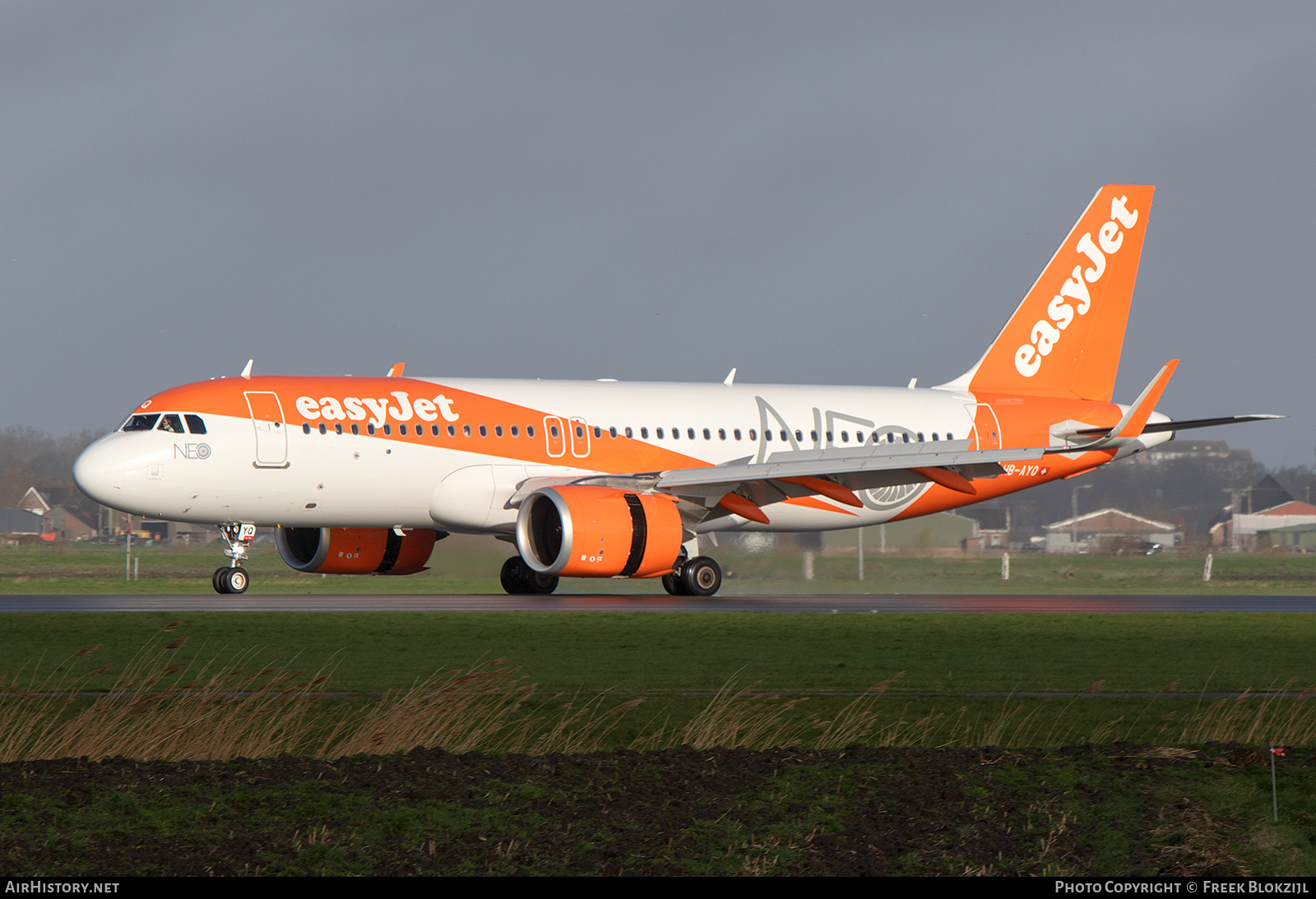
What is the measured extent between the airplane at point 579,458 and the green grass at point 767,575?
1.69m

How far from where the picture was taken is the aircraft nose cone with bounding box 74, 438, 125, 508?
89.6 ft

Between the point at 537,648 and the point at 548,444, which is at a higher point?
the point at 548,444

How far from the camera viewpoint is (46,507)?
7281cm

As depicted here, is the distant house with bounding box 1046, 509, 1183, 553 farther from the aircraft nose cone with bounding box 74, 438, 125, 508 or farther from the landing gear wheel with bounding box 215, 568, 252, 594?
the aircraft nose cone with bounding box 74, 438, 125, 508

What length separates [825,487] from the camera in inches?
1222

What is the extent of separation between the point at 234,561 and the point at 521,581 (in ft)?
18.8

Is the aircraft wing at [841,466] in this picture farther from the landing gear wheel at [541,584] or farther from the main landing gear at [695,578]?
the landing gear wheel at [541,584]

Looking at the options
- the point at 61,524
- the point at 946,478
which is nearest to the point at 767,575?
the point at 946,478

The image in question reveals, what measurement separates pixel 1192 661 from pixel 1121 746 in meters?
8.33

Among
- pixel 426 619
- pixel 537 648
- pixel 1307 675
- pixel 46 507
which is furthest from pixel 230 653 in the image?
pixel 46 507

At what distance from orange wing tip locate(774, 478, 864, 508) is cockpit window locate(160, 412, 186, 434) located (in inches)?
433

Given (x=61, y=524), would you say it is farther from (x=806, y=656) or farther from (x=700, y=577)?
(x=806, y=656)
